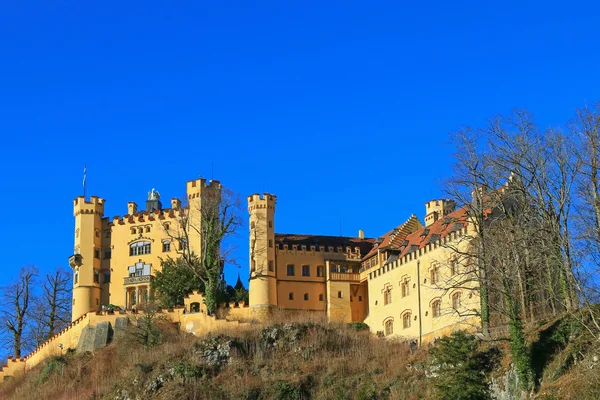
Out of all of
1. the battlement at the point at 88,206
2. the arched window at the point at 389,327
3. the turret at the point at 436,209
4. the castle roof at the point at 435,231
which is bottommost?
the arched window at the point at 389,327

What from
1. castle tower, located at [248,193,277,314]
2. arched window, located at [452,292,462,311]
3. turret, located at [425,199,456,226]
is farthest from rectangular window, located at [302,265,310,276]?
arched window, located at [452,292,462,311]

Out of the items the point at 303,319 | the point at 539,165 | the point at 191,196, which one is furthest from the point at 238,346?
the point at 539,165

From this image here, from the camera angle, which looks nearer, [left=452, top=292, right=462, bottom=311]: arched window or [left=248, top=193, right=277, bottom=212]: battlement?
[left=452, top=292, right=462, bottom=311]: arched window

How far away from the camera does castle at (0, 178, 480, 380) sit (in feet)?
226

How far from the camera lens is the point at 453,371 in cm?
5016

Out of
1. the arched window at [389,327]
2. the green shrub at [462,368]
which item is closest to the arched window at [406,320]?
the arched window at [389,327]

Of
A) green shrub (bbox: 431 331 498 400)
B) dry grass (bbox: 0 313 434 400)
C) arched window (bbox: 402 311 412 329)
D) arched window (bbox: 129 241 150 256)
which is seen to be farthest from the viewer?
arched window (bbox: 129 241 150 256)

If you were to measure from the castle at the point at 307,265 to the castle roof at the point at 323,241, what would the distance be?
0.25 feet

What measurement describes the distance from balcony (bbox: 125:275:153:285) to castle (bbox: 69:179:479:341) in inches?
3.0

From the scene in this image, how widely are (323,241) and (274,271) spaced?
19.0ft

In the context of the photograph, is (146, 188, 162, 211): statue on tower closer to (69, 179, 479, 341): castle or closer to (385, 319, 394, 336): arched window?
(69, 179, 479, 341): castle

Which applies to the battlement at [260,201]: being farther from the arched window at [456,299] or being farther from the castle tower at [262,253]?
the arched window at [456,299]

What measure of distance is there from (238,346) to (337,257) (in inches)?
642

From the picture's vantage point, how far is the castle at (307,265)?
6856 centimetres
